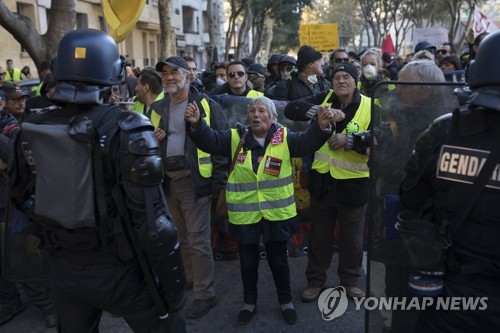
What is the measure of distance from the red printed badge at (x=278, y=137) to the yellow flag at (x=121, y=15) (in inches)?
64.4

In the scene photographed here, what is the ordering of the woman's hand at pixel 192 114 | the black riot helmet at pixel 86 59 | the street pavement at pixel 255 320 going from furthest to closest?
the street pavement at pixel 255 320
the woman's hand at pixel 192 114
the black riot helmet at pixel 86 59

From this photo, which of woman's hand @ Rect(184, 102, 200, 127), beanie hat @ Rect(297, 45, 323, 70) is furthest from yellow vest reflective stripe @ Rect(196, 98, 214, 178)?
beanie hat @ Rect(297, 45, 323, 70)

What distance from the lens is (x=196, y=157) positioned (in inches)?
152

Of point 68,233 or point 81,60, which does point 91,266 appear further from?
point 81,60

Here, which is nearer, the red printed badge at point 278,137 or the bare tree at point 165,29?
the red printed badge at point 278,137

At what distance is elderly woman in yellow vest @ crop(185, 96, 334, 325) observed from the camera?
137 inches

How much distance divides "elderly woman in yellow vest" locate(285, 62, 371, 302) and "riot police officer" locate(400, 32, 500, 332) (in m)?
1.59

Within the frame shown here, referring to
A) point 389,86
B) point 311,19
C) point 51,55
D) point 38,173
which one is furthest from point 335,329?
point 311,19

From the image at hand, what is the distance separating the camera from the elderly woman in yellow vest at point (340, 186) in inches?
149

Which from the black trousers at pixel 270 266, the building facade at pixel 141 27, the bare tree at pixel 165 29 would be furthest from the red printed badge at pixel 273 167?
the bare tree at pixel 165 29

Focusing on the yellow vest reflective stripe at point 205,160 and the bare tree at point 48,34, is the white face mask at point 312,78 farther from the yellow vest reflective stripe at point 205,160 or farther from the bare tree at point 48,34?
the bare tree at point 48,34

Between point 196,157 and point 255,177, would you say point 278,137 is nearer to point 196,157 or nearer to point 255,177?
point 255,177

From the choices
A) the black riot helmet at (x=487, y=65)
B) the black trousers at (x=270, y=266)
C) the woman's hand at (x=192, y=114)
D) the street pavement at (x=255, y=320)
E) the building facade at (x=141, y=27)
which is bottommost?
the street pavement at (x=255, y=320)

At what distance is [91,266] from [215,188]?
70.5 inches
